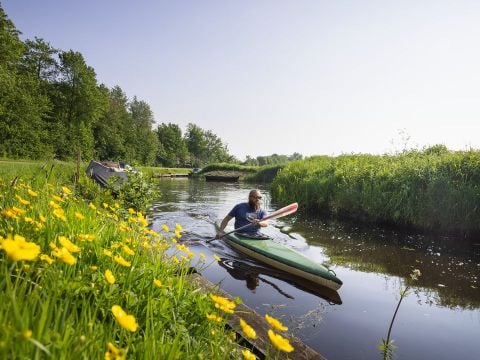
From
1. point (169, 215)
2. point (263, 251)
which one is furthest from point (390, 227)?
point (169, 215)

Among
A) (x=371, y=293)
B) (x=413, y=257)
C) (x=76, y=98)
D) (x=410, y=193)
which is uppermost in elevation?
(x=76, y=98)

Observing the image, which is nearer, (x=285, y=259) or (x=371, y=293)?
(x=371, y=293)

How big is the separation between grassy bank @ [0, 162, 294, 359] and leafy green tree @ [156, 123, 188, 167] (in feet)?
196

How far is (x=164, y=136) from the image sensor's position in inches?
2594

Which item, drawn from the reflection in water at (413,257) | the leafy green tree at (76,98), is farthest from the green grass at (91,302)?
the leafy green tree at (76,98)

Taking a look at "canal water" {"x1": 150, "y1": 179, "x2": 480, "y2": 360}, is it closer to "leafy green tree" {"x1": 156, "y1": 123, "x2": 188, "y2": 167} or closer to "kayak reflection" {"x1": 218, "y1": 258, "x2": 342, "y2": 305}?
"kayak reflection" {"x1": 218, "y1": 258, "x2": 342, "y2": 305}

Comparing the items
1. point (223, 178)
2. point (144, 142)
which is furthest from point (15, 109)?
point (144, 142)

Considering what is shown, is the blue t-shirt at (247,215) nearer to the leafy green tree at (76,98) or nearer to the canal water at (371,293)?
the canal water at (371,293)

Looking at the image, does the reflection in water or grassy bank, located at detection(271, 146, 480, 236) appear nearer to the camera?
the reflection in water

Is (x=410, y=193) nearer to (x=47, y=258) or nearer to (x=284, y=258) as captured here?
(x=284, y=258)

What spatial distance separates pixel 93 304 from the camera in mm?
1938

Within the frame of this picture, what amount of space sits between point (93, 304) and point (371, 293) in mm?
5098

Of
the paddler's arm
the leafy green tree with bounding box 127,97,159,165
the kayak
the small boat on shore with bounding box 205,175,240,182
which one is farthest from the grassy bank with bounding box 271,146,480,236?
the leafy green tree with bounding box 127,97,159,165

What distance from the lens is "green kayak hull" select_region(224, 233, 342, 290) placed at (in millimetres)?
5648
